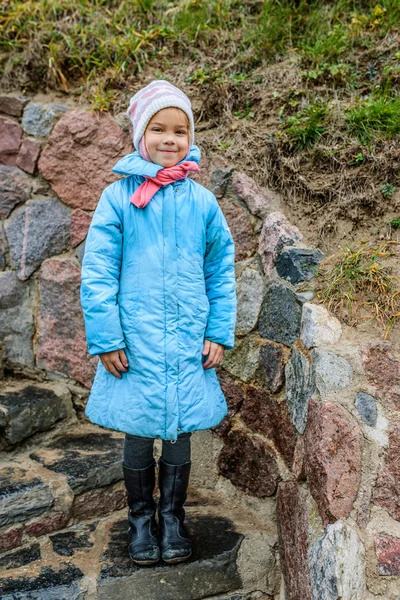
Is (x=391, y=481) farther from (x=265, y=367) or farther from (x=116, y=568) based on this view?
(x=116, y=568)

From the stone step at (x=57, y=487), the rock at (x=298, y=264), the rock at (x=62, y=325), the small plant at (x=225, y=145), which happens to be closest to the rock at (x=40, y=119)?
the rock at (x=62, y=325)

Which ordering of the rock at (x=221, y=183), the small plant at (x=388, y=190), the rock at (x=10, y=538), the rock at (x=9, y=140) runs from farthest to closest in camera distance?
1. the rock at (x=9, y=140)
2. the rock at (x=221, y=183)
3. the small plant at (x=388, y=190)
4. the rock at (x=10, y=538)

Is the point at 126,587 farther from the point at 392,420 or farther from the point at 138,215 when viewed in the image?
the point at 138,215

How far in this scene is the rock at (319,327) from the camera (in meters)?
2.14

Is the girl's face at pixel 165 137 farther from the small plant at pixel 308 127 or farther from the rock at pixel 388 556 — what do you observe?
the rock at pixel 388 556

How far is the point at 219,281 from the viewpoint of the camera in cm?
224

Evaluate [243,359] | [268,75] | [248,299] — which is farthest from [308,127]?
[243,359]

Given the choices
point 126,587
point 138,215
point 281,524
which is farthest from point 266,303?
point 126,587

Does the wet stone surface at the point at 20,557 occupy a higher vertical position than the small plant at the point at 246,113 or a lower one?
lower

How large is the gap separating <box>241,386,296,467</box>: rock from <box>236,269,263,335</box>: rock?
278 mm

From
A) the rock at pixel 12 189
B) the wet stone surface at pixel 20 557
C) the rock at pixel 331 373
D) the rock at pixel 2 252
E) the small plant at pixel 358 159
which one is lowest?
the wet stone surface at pixel 20 557

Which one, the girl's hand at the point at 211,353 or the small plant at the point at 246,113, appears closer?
the girl's hand at the point at 211,353

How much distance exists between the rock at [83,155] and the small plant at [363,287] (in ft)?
4.28

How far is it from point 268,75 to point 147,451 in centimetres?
201
